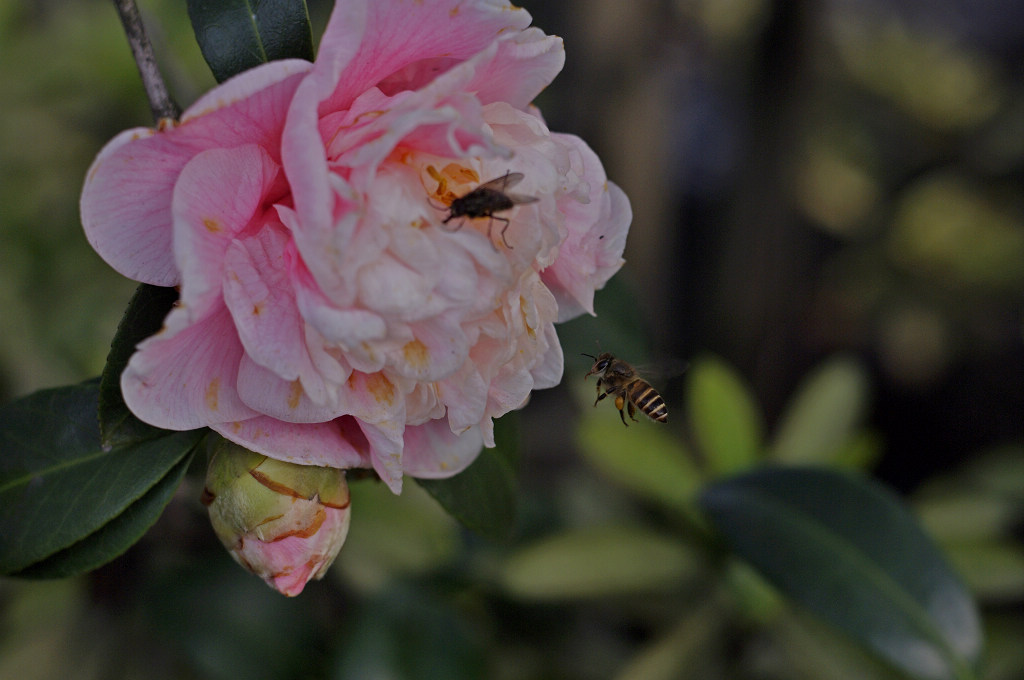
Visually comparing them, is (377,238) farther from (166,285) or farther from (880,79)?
(880,79)

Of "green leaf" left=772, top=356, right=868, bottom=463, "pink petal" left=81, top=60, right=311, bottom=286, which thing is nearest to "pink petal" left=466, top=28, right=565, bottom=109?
"pink petal" left=81, top=60, right=311, bottom=286

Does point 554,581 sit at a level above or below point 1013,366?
above

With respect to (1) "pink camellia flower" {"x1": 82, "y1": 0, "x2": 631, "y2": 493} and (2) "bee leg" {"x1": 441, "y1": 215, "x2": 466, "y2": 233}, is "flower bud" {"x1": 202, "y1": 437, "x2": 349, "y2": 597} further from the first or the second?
(2) "bee leg" {"x1": 441, "y1": 215, "x2": 466, "y2": 233}

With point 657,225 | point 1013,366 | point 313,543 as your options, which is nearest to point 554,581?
point 313,543

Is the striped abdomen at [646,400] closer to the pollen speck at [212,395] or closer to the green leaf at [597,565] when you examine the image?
the pollen speck at [212,395]

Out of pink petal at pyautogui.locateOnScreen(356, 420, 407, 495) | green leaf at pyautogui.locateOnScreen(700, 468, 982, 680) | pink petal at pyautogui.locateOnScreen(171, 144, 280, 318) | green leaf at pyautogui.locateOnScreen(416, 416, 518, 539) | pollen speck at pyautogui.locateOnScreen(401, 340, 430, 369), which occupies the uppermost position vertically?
pink petal at pyautogui.locateOnScreen(171, 144, 280, 318)

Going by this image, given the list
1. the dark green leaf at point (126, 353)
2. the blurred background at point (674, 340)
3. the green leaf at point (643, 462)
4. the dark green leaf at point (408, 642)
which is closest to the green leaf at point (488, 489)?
the blurred background at point (674, 340)
